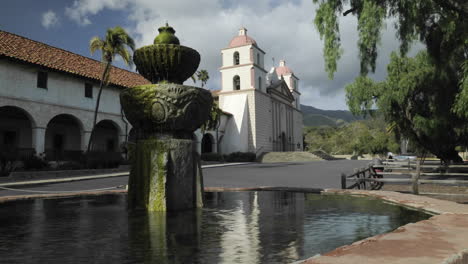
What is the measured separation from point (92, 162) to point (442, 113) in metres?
18.5

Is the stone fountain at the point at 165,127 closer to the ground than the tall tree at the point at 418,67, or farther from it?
closer to the ground

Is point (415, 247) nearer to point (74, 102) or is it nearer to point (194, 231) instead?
point (194, 231)

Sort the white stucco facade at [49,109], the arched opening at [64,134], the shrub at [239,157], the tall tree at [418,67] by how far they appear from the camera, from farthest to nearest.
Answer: the shrub at [239,157]
the arched opening at [64,134]
the white stucco facade at [49,109]
the tall tree at [418,67]

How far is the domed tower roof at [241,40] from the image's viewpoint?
42.6 metres

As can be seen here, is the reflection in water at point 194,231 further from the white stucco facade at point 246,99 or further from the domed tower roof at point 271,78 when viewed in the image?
the domed tower roof at point 271,78

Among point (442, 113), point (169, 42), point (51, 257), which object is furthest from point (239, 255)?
point (442, 113)

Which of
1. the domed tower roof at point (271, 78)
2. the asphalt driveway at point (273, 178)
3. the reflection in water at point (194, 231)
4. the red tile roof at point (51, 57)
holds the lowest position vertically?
the asphalt driveway at point (273, 178)

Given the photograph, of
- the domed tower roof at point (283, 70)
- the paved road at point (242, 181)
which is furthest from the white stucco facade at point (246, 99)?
the paved road at point (242, 181)

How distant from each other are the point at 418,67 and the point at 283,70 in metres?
43.7

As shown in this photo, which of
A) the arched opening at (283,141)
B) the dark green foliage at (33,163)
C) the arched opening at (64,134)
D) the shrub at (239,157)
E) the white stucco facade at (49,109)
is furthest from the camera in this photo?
the arched opening at (283,141)

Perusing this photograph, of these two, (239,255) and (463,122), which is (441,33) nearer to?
(463,122)

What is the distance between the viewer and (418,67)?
15.7 meters

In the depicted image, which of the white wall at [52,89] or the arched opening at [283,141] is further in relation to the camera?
the arched opening at [283,141]

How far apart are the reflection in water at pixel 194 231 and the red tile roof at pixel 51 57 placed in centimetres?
1624
